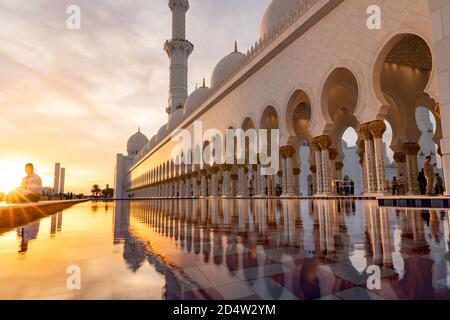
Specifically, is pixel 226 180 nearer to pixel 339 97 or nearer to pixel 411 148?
pixel 339 97

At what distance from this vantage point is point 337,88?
42.2 ft

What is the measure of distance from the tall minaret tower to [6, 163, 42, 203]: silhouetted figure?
2622 cm

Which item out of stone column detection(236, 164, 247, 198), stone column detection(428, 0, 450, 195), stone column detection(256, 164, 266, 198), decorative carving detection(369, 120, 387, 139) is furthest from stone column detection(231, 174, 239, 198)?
stone column detection(428, 0, 450, 195)

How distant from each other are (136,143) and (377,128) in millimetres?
50182

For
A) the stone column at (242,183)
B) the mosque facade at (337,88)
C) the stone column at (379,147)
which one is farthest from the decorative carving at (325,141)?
the stone column at (242,183)

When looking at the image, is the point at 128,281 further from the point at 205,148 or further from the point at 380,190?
the point at 205,148

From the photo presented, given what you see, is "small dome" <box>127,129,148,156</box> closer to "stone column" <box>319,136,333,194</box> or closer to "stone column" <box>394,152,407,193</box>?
"stone column" <box>319,136,333,194</box>

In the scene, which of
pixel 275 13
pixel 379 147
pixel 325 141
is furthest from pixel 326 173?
pixel 275 13

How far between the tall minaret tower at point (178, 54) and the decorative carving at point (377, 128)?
87.2 feet

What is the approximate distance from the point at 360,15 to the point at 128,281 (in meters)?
9.99

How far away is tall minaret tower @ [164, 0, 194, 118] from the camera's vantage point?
31031 millimetres

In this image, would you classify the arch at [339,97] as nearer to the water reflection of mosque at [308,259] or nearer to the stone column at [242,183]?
the stone column at [242,183]

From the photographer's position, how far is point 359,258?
1.56m

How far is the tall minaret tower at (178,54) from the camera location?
1222 inches
